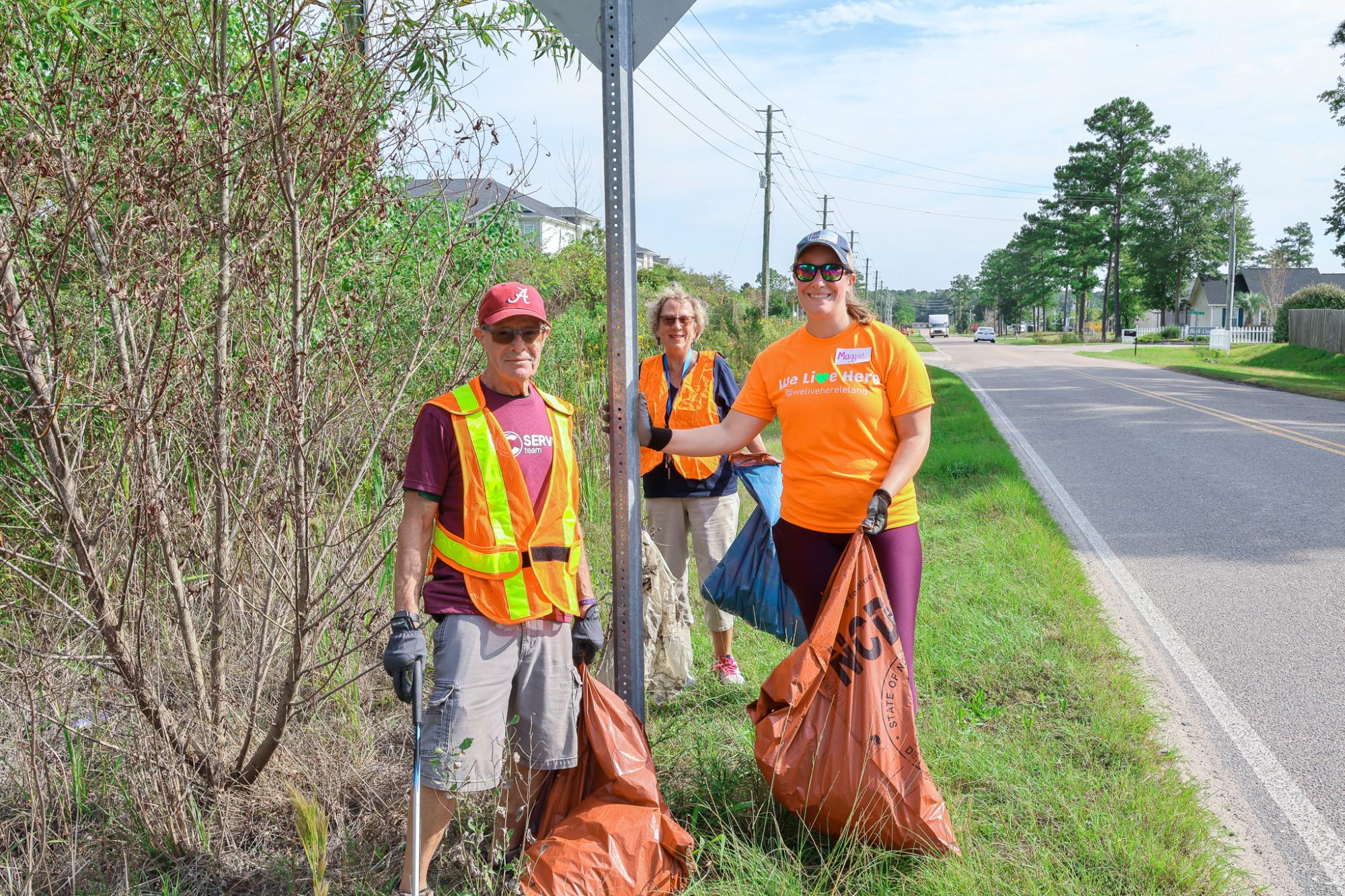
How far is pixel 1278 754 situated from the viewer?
3969 mm

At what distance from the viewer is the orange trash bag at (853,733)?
288 centimetres

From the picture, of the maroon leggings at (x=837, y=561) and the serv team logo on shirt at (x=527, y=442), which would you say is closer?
the serv team logo on shirt at (x=527, y=442)

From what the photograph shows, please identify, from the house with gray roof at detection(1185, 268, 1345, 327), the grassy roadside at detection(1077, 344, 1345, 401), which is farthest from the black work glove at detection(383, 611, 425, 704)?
the house with gray roof at detection(1185, 268, 1345, 327)

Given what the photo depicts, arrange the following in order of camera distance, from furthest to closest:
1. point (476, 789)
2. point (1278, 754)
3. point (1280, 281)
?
point (1280, 281), point (1278, 754), point (476, 789)

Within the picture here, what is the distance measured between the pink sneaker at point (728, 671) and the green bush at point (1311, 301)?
123 feet

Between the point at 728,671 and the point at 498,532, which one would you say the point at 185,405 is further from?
the point at 728,671

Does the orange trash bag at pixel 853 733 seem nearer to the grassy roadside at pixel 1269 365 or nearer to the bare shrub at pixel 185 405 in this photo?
the bare shrub at pixel 185 405

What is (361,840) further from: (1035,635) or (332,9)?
(1035,635)

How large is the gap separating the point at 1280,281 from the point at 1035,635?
234 feet

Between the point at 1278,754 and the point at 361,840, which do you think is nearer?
the point at 361,840

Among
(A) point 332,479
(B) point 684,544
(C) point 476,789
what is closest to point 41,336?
(A) point 332,479

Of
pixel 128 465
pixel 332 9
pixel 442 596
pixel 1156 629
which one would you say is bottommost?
pixel 1156 629

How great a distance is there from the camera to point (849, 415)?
3.35m

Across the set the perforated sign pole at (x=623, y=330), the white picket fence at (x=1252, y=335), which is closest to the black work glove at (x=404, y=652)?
the perforated sign pole at (x=623, y=330)
